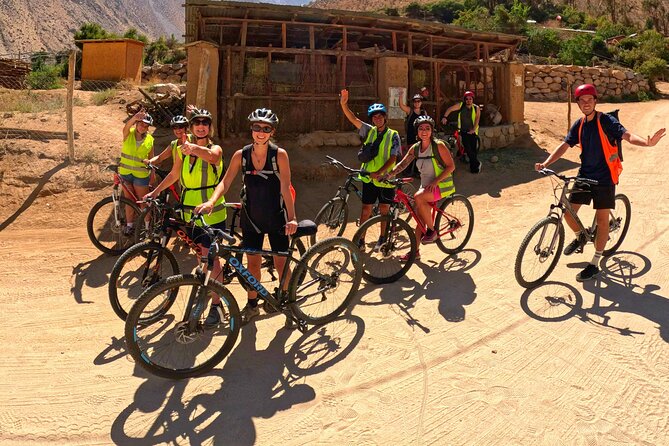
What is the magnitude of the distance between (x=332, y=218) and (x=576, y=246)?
2837 mm

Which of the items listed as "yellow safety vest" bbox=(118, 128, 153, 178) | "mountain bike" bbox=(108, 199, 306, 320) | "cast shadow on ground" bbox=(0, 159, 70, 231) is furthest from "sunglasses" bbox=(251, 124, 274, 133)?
"cast shadow on ground" bbox=(0, 159, 70, 231)

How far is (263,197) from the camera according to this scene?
3.79 metres

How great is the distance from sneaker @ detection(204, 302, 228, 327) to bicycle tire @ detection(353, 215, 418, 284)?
5.75 feet

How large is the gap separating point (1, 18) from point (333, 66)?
200ft

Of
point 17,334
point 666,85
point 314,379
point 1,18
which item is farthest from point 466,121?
point 1,18

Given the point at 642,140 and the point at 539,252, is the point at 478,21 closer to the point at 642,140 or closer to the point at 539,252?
the point at 642,140

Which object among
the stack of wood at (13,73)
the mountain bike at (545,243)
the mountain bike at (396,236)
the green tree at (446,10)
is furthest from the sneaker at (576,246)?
the green tree at (446,10)

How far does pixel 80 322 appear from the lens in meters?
4.32

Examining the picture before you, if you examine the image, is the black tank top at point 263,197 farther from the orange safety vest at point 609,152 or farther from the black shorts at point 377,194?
the orange safety vest at point 609,152

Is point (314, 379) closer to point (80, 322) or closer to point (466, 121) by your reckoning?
point (80, 322)

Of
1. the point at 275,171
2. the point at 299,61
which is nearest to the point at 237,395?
the point at 275,171

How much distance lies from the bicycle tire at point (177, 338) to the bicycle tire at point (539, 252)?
2789 millimetres

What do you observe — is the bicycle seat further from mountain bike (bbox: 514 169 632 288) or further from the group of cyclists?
mountain bike (bbox: 514 169 632 288)

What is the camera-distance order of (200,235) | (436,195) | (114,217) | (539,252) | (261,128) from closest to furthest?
(261,128) < (200,235) < (539,252) < (436,195) < (114,217)
